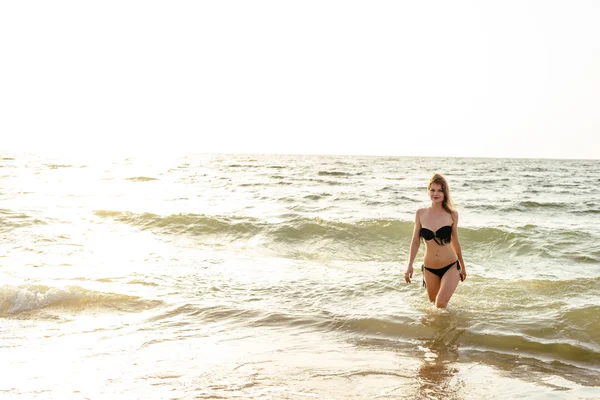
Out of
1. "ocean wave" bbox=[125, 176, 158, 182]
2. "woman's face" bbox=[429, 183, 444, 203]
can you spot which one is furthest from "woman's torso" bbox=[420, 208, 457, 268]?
"ocean wave" bbox=[125, 176, 158, 182]

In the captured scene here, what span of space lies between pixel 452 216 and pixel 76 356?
16.2 ft

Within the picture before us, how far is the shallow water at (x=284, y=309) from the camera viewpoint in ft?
16.1

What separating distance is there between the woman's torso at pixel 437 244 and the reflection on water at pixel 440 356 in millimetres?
723

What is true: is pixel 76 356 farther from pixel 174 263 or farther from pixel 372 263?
pixel 372 263

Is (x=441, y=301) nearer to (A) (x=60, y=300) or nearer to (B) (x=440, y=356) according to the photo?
(B) (x=440, y=356)

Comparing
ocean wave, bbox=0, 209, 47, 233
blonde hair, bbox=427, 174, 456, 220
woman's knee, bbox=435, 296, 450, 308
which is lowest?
ocean wave, bbox=0, 209, 47, 233

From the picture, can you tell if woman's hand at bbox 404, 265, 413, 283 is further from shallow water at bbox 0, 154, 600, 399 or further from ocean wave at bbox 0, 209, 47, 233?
ocean wave at bbox 0, 209, 47, 233

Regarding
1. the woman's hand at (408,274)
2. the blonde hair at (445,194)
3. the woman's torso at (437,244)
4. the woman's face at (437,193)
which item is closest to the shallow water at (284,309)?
the woman's hand at (408,274)

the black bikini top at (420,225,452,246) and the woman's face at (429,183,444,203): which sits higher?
the woman's face at (429,183,444,203)

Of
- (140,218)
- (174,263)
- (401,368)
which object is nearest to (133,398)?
(401,368)

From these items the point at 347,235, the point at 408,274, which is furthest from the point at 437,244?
the point at 347,235

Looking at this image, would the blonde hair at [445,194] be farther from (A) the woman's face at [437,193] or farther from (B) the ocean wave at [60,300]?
(B) the ocean wave at [60,300]

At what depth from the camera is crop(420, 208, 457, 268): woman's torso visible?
23.8 ft

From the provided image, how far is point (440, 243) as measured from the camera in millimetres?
7238
